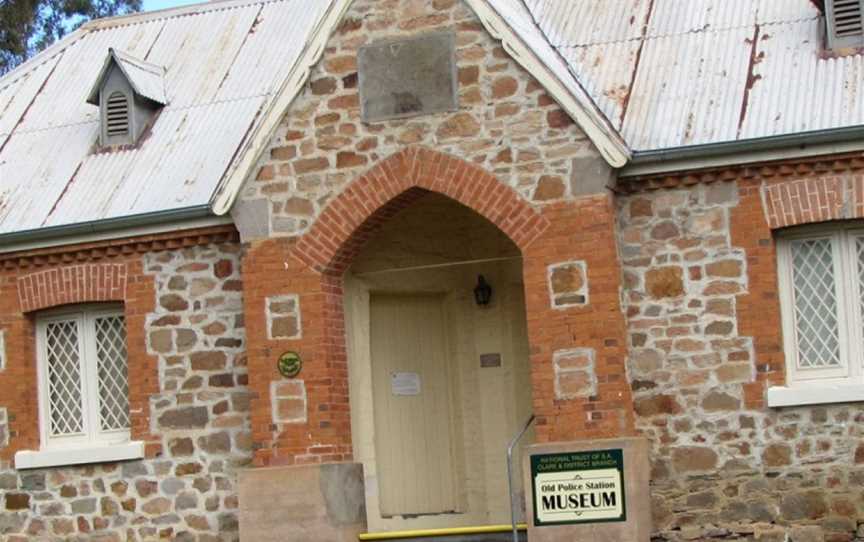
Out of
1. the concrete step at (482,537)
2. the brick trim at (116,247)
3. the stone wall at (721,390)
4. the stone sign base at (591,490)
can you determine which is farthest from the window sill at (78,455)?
the stone wall at (721,390)

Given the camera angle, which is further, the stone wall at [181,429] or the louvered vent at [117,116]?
the louvered vent at [117,116]

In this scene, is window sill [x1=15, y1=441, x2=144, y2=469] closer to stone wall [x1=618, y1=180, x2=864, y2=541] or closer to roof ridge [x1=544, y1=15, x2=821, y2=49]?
stone wall [x1=618, y1=180, x2=864, y2=541]

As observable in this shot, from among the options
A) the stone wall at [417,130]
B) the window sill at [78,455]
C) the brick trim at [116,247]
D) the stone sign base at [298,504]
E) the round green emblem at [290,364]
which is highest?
the stone wall at [417,130]

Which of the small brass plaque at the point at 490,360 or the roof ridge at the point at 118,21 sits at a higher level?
the roof ridge at the point at 118,21

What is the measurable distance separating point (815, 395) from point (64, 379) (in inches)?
295

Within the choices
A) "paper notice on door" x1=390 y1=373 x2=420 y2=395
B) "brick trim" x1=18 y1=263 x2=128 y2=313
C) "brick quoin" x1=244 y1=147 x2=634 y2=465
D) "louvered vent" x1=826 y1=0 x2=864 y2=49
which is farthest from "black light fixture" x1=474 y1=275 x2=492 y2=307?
"louvered vent" x1=826 y1=0 x2=864 y2=49

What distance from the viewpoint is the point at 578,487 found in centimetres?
1472

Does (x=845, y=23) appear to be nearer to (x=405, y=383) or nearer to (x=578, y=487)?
(x=578, y=487)

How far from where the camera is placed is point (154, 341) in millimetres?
16719

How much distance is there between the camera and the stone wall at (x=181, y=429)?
1638cm

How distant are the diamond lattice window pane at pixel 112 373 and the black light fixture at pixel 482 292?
360 centimetres

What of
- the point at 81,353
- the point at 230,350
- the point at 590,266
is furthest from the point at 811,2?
the point at 81,353

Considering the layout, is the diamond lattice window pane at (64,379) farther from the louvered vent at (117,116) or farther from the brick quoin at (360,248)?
the brick quoin at (360,248)

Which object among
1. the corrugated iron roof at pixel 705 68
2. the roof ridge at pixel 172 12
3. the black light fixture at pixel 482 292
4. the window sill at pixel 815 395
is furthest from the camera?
the roof ridge at pixel 172 12
